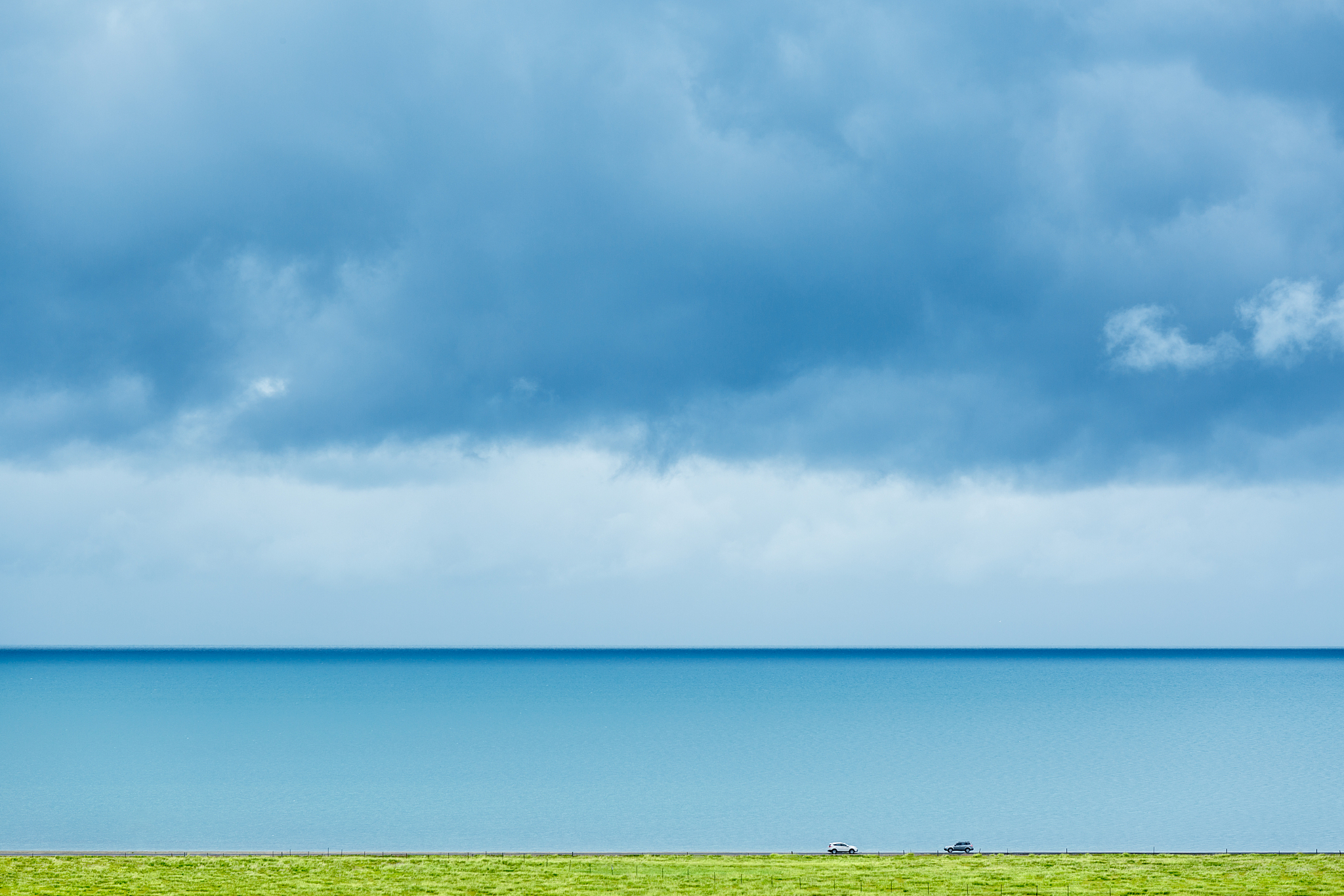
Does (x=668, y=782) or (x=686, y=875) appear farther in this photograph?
(x=668, y=782)

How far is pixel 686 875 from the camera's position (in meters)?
48.9

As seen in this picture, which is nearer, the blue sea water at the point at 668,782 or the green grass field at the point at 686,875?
the green grass field at the point at 686,875

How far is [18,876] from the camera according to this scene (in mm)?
47625

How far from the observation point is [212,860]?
5191 centimetres

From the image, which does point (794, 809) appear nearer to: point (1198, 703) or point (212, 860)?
point (212, 860)

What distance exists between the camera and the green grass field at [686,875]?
150 ft

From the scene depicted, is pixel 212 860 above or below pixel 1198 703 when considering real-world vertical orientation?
below

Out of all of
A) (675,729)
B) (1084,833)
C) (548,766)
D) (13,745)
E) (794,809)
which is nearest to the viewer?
(1084,833)

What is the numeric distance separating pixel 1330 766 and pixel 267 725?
10884 cm

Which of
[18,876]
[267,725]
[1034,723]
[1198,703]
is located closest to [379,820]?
[18,876]

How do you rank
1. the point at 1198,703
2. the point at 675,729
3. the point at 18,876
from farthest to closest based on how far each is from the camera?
the point at 1198,703, the point at 675,729, the point at 18,876

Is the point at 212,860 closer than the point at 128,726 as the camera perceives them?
Yes

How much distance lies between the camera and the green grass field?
150ft

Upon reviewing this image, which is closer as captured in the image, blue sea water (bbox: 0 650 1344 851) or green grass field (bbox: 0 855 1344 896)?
green grass field (bbox: 0 855 1344 896)
